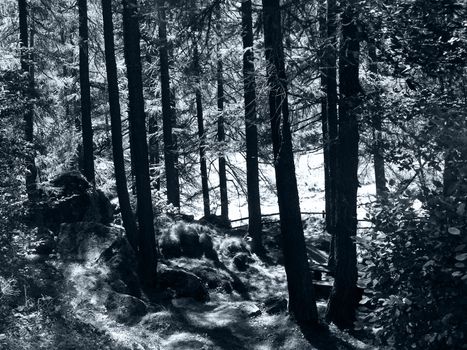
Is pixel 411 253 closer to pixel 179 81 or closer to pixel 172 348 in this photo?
pixel 172 348

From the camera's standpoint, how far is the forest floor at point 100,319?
870 centimetres

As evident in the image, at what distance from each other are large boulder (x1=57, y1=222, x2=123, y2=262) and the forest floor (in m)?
0.49

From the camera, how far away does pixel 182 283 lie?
16.3m

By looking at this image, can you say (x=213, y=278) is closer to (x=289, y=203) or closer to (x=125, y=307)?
(x=125, y=307)

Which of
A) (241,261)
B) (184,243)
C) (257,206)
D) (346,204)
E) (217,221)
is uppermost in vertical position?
(257,206)

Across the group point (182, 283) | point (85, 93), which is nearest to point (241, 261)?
point (182, 283)

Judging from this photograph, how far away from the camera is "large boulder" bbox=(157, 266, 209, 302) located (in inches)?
626

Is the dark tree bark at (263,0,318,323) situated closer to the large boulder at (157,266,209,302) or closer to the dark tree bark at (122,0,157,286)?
the large boulder at (157,266,209,302)

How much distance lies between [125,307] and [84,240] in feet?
12.2

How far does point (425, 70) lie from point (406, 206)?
2.45 m

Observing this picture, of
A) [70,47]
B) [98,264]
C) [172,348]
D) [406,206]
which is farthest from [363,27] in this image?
[70,47]

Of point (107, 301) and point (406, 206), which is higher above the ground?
point (406, 206)

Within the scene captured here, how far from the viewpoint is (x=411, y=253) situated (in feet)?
16.8

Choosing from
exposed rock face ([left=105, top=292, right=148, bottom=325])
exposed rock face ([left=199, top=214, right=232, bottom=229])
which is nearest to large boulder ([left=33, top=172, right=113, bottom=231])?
exposed rock face ([left=105, top=292, right=148, bottom=325])
